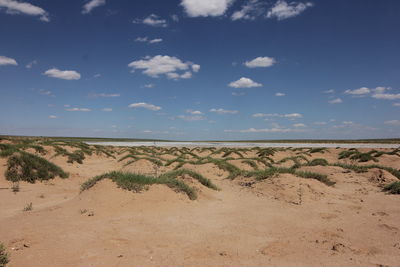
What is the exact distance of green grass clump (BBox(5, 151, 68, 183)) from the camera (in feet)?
39.9

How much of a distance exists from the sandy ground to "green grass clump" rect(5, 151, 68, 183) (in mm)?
1438

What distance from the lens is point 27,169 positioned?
41.4ft

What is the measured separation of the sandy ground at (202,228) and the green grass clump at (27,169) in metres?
1.44

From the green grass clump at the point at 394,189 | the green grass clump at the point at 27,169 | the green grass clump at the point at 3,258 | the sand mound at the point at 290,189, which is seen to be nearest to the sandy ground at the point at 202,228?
the sand mound at the point at 290,189

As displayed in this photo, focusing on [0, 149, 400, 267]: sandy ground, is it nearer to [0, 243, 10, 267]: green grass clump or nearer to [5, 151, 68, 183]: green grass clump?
[0, 243, 10, 267]: green grass clump

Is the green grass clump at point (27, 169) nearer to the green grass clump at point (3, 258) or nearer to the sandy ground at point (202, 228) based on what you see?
the sandy ground at point (202, 228)

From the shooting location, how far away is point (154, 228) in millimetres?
6066

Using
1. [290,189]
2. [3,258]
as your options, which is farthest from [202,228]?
[290,189]

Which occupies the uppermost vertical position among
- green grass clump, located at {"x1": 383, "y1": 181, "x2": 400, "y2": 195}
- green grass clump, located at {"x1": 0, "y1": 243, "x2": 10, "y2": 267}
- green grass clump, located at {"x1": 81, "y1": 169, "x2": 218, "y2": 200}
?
green grass clump, located at {"x1": 81, "y1": 169, "x2": 218, "y2": 200}

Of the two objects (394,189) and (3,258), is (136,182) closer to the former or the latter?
(3,258)

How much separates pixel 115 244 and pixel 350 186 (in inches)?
459

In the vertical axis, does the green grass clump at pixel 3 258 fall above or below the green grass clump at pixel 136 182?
below

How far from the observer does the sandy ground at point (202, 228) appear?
4.55 m

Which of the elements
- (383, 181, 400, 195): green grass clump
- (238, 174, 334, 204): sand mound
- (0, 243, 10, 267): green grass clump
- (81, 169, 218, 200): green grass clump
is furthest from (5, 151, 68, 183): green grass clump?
(383, 181, 400, 195): green grass clump
